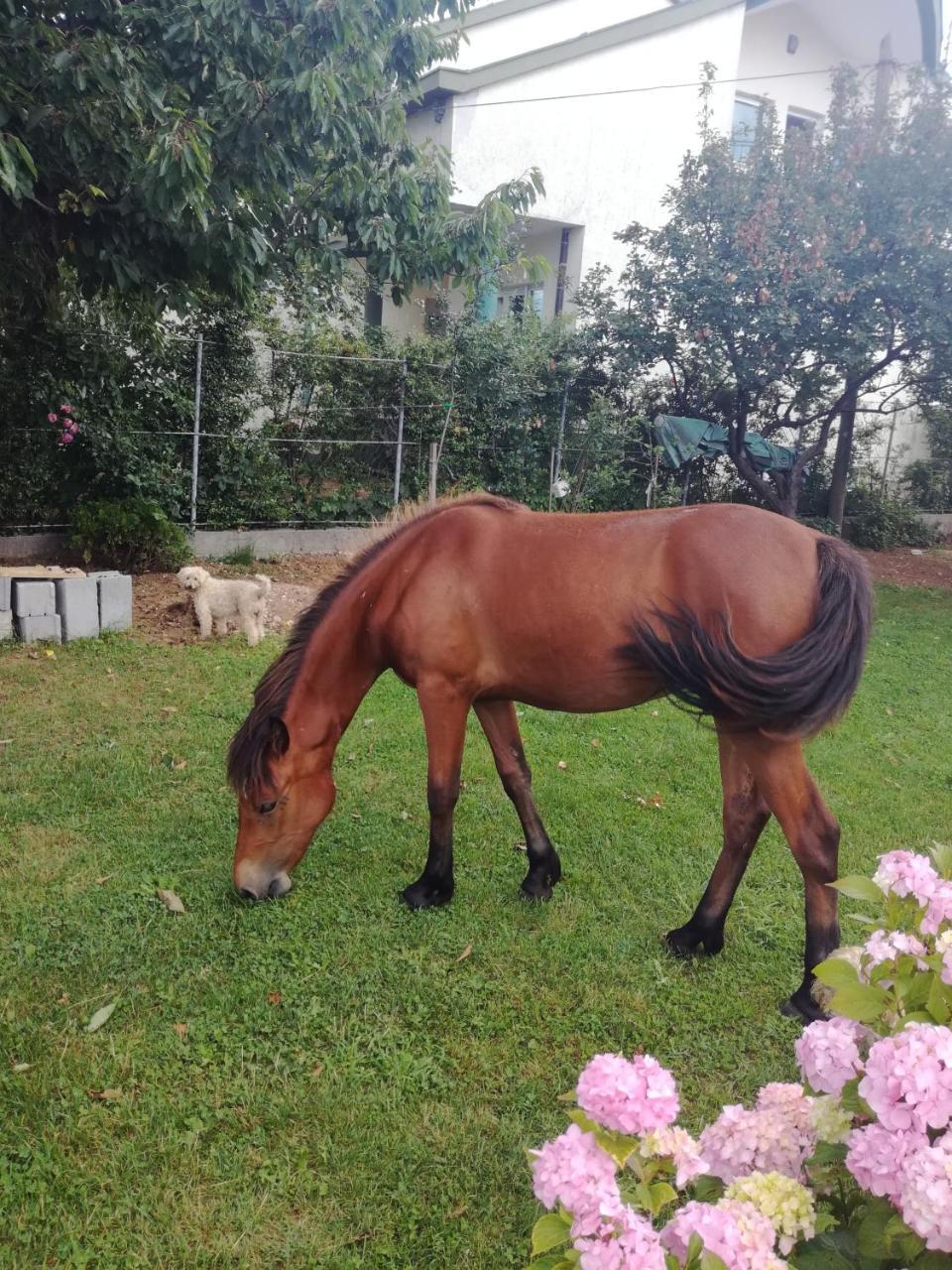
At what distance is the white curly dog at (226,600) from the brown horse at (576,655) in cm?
373

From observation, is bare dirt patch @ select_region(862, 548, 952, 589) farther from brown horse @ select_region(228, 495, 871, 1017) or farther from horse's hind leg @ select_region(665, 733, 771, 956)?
brown horse @ select_region(228, 495, 871, 1017)

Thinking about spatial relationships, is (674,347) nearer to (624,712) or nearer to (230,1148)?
(624,712)

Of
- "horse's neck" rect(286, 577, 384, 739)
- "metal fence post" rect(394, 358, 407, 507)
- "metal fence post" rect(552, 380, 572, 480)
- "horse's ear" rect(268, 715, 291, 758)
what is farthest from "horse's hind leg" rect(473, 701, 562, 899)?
"metal fence post" rect(552, 380, 572, 480)

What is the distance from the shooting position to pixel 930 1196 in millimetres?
850

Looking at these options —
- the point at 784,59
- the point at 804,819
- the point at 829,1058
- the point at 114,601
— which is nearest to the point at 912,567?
the point at 784,59

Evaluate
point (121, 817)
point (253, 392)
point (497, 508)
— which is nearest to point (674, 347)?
point (253, 392)

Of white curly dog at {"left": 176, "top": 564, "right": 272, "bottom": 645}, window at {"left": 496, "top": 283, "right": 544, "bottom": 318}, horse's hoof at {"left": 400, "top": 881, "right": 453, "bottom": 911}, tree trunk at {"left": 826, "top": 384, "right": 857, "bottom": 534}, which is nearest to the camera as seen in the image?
horse's hoof at {"left": 400, "top": 881, "right": 453, "bottom": 911}

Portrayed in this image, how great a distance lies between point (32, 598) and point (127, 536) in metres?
1.71

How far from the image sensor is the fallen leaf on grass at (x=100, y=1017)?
264 centimetres

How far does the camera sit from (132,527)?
8023 mm

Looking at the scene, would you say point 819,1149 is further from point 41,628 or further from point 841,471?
point 841,471

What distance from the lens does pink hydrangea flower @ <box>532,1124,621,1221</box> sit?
0.94 meters

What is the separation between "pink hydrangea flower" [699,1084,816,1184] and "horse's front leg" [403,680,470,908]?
212 cm

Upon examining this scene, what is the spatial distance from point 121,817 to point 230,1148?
2.10m
